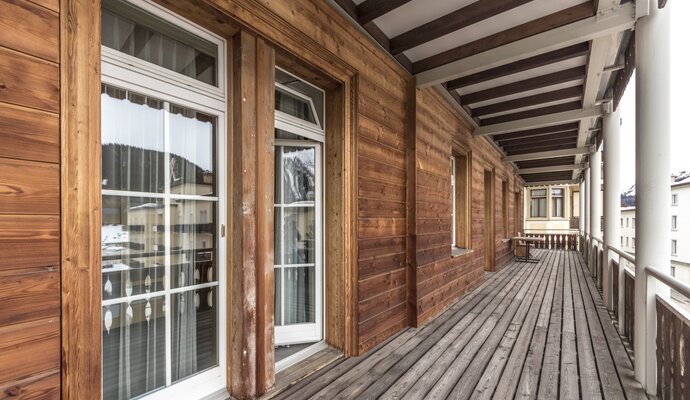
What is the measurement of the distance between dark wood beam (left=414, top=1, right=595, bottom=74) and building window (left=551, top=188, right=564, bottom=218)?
56.7 feet

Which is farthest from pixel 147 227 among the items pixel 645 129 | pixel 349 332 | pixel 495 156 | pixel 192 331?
pixel 495 156

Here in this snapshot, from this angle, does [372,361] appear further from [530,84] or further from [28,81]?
[530,84]

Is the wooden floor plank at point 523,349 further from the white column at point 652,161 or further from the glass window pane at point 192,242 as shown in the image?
the glass window pane at point 192,242

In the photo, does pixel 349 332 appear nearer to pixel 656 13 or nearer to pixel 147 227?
pixel 147 227

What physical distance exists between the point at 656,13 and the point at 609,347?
2613mm

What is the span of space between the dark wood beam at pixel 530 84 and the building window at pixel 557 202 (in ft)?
51.8

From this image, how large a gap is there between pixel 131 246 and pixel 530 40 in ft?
10.6

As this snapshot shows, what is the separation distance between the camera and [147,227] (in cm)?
157

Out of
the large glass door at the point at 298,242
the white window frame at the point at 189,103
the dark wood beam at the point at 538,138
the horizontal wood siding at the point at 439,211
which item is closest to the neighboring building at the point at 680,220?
the dark wood beam at the point at 538,138

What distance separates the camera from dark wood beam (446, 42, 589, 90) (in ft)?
10.1

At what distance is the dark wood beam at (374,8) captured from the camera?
2371 millimetres

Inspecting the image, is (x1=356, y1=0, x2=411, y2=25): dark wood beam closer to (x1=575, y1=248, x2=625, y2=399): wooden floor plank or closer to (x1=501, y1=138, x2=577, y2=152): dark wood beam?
(x1=575, y1=248, x2=625, y2=399): wooden floor plank

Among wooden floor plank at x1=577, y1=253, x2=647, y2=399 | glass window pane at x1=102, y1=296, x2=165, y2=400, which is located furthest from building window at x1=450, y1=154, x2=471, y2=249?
glass window pane at x1=102, y1=296, x2=165, y2=400

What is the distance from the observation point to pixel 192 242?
1.76 m
